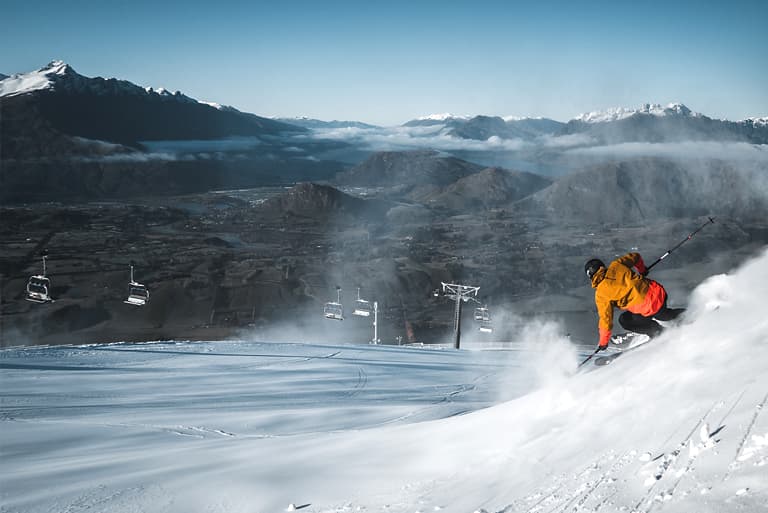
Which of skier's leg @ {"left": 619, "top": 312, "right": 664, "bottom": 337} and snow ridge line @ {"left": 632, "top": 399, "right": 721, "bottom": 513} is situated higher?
skier's leg @ {"left": 619, "top": 312, "right": 664, "bottom": 337}

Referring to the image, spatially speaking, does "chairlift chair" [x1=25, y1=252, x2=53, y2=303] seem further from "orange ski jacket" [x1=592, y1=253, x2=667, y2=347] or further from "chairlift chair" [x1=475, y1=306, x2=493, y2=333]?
"orange ski jacket" [x1=592, y1=253, x2=667, y2=347]

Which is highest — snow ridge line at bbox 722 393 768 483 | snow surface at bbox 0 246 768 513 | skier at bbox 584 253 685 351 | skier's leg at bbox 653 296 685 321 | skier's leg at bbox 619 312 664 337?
skier at bbox 584 253 685 351

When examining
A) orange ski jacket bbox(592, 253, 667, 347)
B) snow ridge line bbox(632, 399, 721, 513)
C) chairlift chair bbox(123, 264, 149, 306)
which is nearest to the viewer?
snow ridge line bbox(632, 399, 721, 513)

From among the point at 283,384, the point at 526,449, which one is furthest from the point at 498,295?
the point at 526,449

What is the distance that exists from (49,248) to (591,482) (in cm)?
14510

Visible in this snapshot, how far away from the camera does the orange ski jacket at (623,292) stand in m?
7.42

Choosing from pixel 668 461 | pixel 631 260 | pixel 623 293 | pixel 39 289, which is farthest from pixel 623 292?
pixel 39 289

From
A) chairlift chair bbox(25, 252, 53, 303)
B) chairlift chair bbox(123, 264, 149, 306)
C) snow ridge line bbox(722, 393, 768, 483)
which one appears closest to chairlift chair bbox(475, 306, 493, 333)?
chairlift chair bbox(123, 264, 149, 306)

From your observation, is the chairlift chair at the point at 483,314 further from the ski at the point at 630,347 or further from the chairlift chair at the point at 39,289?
the chairlift chair at the point at 39,289

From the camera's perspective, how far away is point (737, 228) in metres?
138

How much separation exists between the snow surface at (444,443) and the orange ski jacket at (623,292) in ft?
1.65

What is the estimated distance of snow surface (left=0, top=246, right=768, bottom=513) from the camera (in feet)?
14.7

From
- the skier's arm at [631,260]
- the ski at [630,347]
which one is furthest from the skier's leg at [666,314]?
the skier's arm at [631,260]

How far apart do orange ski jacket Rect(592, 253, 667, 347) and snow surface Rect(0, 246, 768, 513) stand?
1.65ft
